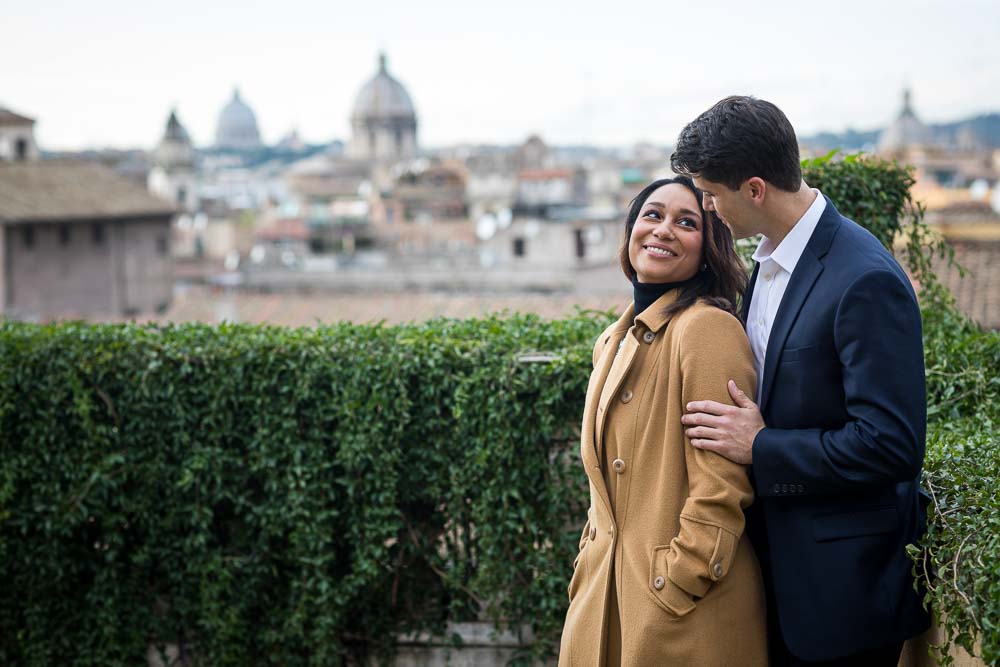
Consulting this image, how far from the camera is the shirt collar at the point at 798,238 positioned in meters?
2.66

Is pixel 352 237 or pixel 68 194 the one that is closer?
pixel 68 194

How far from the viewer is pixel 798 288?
263 cm

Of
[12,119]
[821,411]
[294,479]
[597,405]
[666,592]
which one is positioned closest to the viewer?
[821,411]

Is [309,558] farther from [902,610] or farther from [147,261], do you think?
[147,261]

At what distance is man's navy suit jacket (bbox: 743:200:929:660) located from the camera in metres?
2.43

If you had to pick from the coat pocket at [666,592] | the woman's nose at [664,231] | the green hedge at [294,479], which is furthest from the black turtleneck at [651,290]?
the green hedge at [294,479]

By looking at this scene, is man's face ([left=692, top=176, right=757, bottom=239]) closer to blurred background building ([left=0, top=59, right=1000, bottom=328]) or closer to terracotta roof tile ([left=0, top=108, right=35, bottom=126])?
blurred background building ([left=0, top=59, right=1000, bottom=328])

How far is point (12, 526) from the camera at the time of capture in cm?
518

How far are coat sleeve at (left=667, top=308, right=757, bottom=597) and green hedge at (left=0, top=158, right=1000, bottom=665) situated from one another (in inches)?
72.7

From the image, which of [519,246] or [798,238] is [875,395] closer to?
[798,238]

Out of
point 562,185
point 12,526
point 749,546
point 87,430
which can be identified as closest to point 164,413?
point 87,430

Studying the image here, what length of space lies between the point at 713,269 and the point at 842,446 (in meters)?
0.59

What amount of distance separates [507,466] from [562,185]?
63.0 m

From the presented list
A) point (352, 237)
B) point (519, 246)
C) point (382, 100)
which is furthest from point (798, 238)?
point (382, 100)
